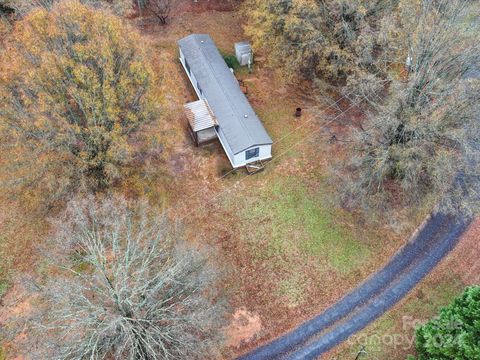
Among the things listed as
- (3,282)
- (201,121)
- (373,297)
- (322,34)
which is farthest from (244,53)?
(3,282)

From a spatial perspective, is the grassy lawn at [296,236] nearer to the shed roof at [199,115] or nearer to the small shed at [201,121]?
the small shed at [201,121]

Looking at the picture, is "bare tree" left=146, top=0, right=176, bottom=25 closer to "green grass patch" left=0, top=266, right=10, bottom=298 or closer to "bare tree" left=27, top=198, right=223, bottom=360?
"bare tree" left=27, top=198, right=223, bottom=360

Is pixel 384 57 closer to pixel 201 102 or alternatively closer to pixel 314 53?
pixel 314 53

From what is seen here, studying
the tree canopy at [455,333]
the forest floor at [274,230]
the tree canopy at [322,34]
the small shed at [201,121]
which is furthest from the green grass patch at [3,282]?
the tree canopy at [322,34]

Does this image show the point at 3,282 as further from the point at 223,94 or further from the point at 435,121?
the point at 435,121

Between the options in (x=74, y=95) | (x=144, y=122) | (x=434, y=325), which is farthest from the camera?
(x=144, y=122)

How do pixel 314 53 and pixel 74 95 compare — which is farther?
pixel 314 53

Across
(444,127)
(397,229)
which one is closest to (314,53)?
(444,127)

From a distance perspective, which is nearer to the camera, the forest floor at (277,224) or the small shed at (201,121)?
the forest floor at (277,224)
